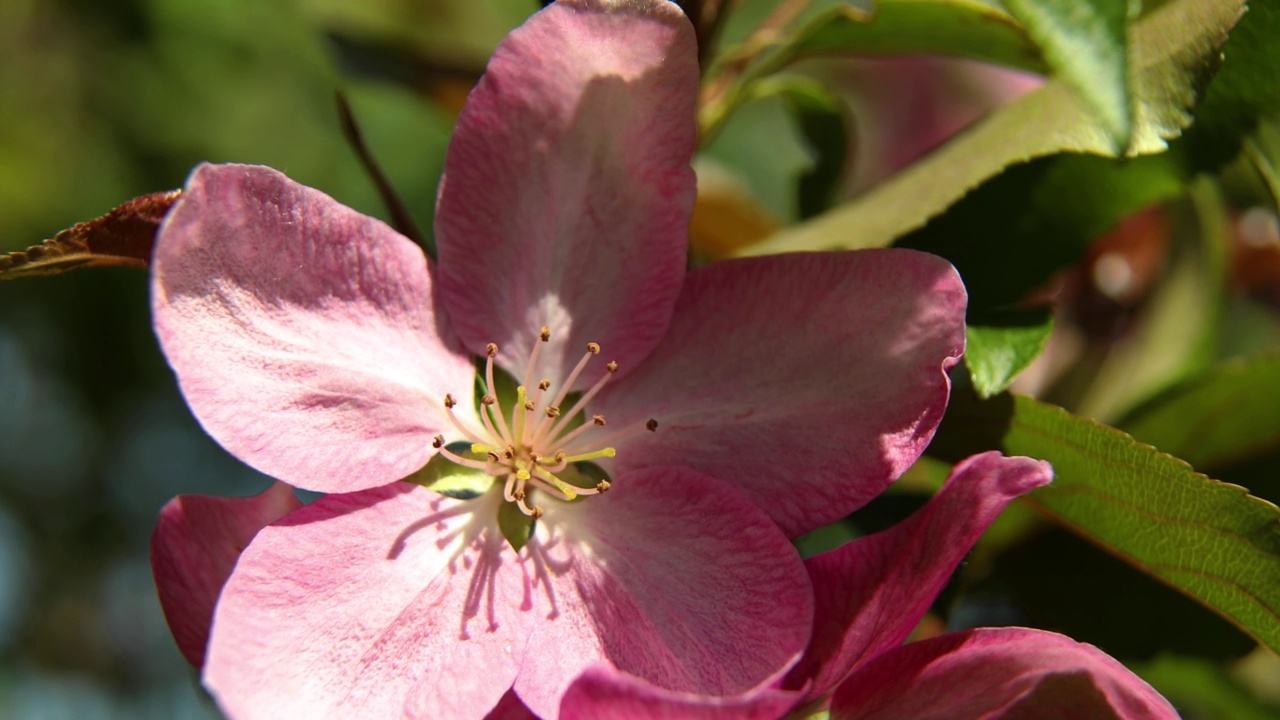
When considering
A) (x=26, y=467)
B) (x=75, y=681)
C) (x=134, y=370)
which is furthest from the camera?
(x=75, y=681)

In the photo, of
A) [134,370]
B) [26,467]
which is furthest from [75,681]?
[134,370]

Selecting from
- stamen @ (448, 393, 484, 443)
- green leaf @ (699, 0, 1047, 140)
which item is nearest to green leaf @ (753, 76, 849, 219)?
green leaf @ (699, 0, 1047, 140)

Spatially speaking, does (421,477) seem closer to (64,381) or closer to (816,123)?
(816,123)

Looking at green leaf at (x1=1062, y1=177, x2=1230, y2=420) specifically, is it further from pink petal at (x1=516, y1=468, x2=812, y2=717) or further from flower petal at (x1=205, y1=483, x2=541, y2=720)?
flower petal at (x1=205, y1=483, x2=541, y2=720)

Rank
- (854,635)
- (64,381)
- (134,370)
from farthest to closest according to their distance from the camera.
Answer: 1. (64,381)
2. (134,370)
3. (854,635)

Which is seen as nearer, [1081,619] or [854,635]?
[854,635]

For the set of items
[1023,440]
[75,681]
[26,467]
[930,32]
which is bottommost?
[75,681]
